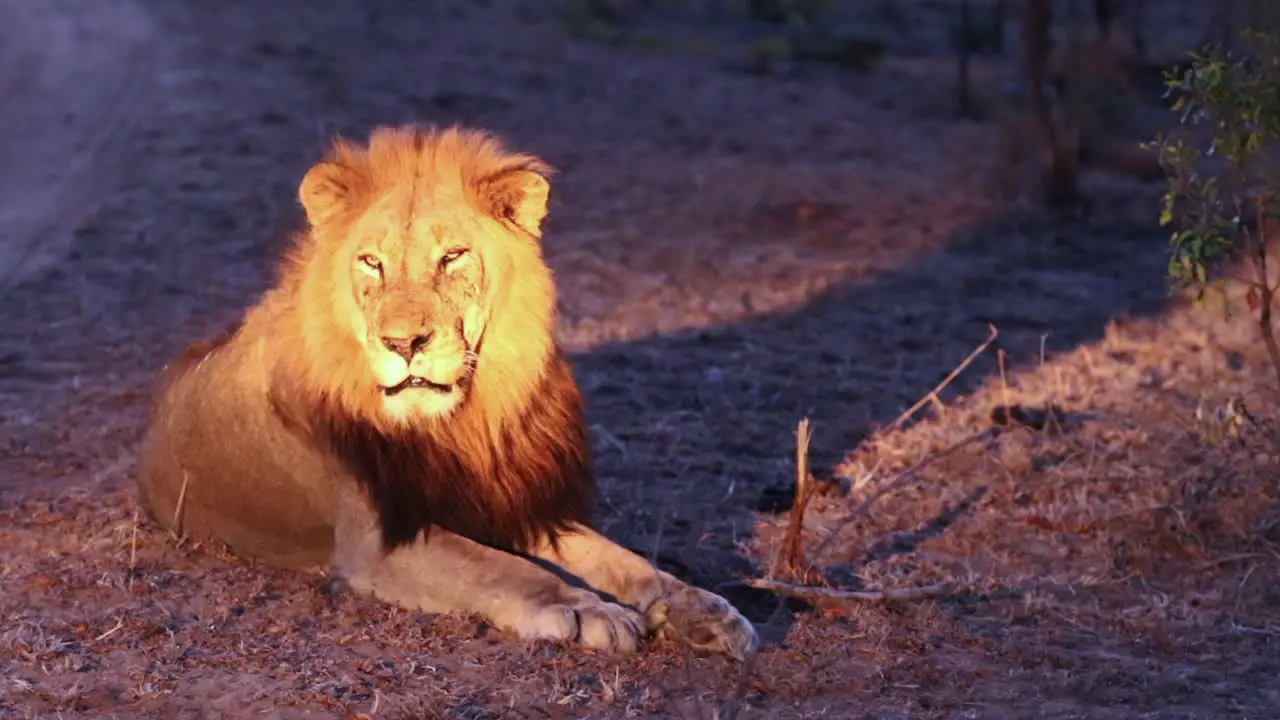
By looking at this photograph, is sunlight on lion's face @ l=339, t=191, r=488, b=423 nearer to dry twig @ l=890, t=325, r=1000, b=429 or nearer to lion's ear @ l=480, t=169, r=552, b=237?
lion's ear @ l=480, t=169, r=552, b=237

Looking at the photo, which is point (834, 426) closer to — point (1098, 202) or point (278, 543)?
point (278, 543)

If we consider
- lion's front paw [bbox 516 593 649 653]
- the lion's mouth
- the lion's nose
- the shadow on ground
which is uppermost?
the lion's nose

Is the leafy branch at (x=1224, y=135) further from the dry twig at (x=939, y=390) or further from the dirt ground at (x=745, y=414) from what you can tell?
the dirt ground at (x=745, y=414)

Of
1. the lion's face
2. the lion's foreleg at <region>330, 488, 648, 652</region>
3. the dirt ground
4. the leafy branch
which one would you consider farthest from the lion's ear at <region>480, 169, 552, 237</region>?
the leafy branch

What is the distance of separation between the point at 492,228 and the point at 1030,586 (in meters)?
1.78

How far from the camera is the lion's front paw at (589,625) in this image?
4012mm

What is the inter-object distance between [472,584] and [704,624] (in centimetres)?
57

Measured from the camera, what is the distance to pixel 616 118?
1283cm

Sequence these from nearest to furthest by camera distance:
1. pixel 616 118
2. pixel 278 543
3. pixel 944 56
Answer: pixel 278 543, pixel 616 118, pixel 944 56

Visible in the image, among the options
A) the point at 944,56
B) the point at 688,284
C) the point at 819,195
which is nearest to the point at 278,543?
the point at 688,284

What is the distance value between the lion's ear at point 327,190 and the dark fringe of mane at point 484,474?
0.46 meters

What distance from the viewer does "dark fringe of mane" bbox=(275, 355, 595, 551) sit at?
14.2 ft

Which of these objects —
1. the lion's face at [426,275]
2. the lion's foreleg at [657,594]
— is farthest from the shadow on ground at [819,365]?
the lion's face at [426,275]

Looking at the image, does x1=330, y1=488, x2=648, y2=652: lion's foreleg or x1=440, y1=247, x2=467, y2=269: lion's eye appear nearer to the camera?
x1=330, y1=488, x2=648, y2=652: lion's foreleg
